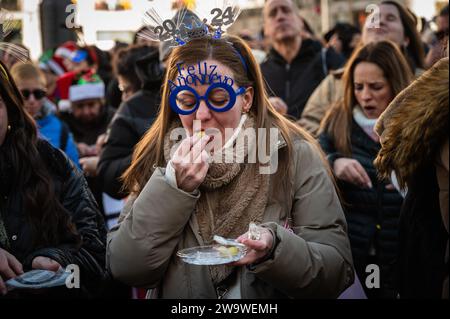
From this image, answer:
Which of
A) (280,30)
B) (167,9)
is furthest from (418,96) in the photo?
(280,30)

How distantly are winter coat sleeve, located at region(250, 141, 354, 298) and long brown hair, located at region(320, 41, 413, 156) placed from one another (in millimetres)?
1204

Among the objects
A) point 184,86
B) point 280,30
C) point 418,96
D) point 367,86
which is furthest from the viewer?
point 280,30

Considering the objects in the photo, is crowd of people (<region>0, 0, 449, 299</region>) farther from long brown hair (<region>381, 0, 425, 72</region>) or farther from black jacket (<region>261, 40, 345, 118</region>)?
black jacket (<region>261, 40, 345, 118</region>)

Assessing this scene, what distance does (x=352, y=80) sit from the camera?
3.98m

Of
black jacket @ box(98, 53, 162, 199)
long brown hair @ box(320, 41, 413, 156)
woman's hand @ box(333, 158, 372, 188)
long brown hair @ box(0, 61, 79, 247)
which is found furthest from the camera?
black jacket @ box(98, 53, 162, 199)

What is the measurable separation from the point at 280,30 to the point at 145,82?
135cm

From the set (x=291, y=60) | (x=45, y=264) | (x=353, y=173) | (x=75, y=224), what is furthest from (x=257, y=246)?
(x=291, y=60)

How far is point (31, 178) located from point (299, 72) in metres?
2.84

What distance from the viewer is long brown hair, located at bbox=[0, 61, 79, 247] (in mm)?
2887

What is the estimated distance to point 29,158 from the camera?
2.95 metres

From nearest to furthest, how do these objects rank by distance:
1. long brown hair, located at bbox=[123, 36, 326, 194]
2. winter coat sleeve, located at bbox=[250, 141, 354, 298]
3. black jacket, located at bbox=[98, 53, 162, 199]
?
winter coat sleeve, located at bbox=[250, 141, 354, 298] < long brown hair, located at bbox=[123, 36, 326, 194] < black jacket, located at bbox=[98, 53, 162, 199]

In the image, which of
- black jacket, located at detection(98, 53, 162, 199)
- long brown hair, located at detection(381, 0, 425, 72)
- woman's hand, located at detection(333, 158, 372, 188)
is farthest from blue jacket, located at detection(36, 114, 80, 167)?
long brown hair, located at detection(381, 0, 425, 72)

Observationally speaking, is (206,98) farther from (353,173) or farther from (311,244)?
(353,173)
